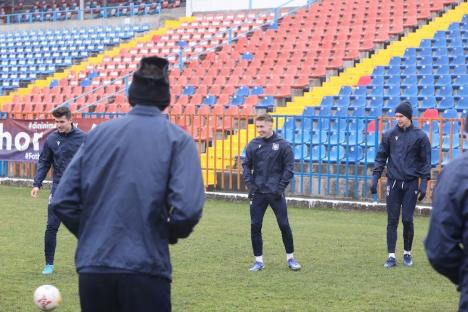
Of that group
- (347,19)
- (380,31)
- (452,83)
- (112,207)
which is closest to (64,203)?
(112,207)

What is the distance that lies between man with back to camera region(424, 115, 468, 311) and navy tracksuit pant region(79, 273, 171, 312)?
1.34 meters

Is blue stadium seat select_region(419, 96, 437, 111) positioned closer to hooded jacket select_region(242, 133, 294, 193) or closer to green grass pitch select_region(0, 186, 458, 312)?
green grass pitch select_region(0, 186, 458, 312)

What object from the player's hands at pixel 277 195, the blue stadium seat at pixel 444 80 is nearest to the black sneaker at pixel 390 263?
the player's hands at pixel 277 195

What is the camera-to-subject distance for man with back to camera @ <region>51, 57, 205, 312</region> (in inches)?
179

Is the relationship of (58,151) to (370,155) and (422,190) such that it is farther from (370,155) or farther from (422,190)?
(370,155)

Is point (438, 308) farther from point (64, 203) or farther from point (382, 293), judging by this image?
point (64, 203)

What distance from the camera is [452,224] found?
4117 mm

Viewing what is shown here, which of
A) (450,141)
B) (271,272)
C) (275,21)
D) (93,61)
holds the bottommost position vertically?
(271,272)

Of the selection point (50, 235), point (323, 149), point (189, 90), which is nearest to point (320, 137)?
point (323, 149)

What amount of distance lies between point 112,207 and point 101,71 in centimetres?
2773

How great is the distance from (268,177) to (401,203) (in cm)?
174

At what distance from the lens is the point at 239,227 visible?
15398mm

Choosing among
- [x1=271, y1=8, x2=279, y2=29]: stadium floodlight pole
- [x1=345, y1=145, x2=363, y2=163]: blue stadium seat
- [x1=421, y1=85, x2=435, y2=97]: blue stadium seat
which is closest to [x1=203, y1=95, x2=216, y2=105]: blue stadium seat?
[x1=421, y1=85, x2=435, y2=97]: blue stadium seat

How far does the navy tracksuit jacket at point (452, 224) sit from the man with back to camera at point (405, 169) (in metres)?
7.06
